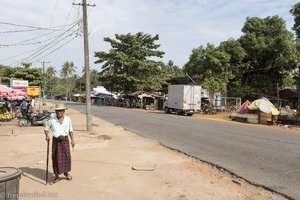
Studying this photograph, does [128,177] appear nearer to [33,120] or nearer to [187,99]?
[33,120]

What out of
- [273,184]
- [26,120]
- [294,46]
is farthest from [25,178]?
[294,46]

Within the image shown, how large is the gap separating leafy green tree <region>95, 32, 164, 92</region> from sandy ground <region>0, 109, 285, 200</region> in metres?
48.3

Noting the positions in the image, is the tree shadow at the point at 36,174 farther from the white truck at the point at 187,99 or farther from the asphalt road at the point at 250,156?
the white truck at the point at 187,99

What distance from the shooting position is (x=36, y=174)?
9.02 m

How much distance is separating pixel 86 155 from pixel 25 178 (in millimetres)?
3438

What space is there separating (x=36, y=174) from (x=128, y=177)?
2199 mm

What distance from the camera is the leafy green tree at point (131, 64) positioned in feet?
202

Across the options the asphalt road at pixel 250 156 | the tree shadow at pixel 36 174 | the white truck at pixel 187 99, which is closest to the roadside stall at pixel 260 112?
the white truck at pixel 187 99

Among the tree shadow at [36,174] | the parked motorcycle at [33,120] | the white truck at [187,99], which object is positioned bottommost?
the tree shadow at [36,174]

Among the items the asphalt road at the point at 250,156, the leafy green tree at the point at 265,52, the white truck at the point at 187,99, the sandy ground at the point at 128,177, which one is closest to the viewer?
the sandy ground at the point at 128,177

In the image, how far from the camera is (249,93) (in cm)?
5038

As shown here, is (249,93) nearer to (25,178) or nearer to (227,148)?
(227,148)

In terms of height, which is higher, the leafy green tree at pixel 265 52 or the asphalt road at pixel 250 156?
the leafy green tree at pixel 265 52

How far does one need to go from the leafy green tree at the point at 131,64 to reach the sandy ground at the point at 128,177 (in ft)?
158
